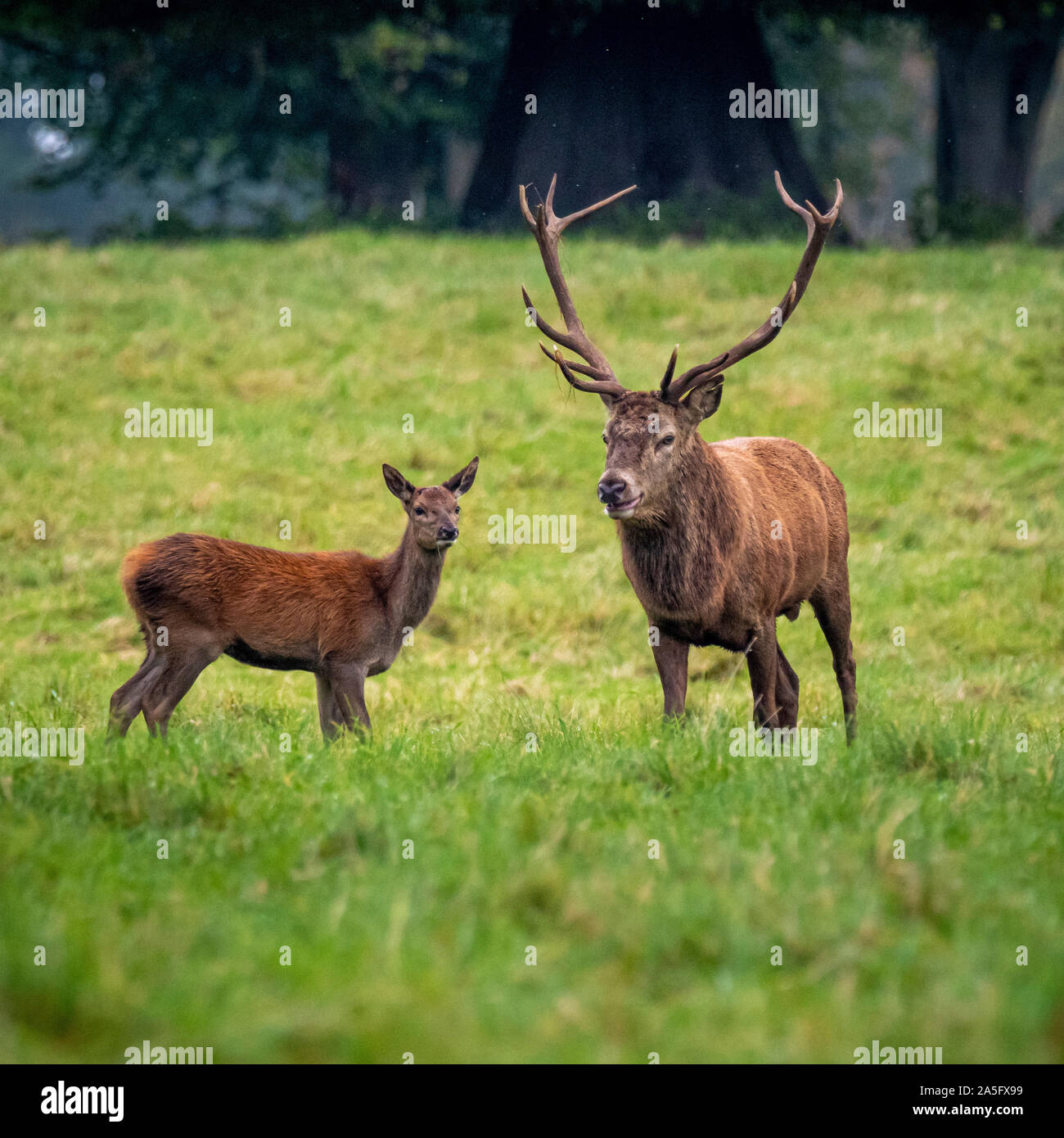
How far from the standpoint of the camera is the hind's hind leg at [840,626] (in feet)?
27.8

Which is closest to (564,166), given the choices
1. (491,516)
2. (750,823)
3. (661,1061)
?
(491,516)

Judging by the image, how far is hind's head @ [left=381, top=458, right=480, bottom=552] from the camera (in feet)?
25.8

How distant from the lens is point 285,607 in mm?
7500

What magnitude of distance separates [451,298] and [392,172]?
14396 mm

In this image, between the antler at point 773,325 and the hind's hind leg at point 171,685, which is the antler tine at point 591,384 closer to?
the antler at point 773,325

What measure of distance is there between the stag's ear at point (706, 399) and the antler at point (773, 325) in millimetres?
30

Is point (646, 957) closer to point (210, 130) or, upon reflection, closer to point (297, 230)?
point (297, 230)

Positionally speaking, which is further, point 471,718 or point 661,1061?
point 471,718

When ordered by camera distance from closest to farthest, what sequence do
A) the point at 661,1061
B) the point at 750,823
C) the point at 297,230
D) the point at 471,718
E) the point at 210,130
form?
1. the point at 661,1061
2. the point at 750,823
3. the point at 471,718
4. the point at 297,230
5. the point at 210,130

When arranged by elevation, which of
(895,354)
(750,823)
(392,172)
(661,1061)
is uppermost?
(392,172)

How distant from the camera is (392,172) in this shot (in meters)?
30.6

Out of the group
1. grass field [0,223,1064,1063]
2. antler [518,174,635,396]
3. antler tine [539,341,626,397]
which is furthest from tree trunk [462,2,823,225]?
antler tine [539,341,626,397]

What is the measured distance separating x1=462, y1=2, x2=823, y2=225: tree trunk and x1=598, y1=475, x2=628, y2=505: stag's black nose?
755 inches

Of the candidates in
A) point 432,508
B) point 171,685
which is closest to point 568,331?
point 432,508
